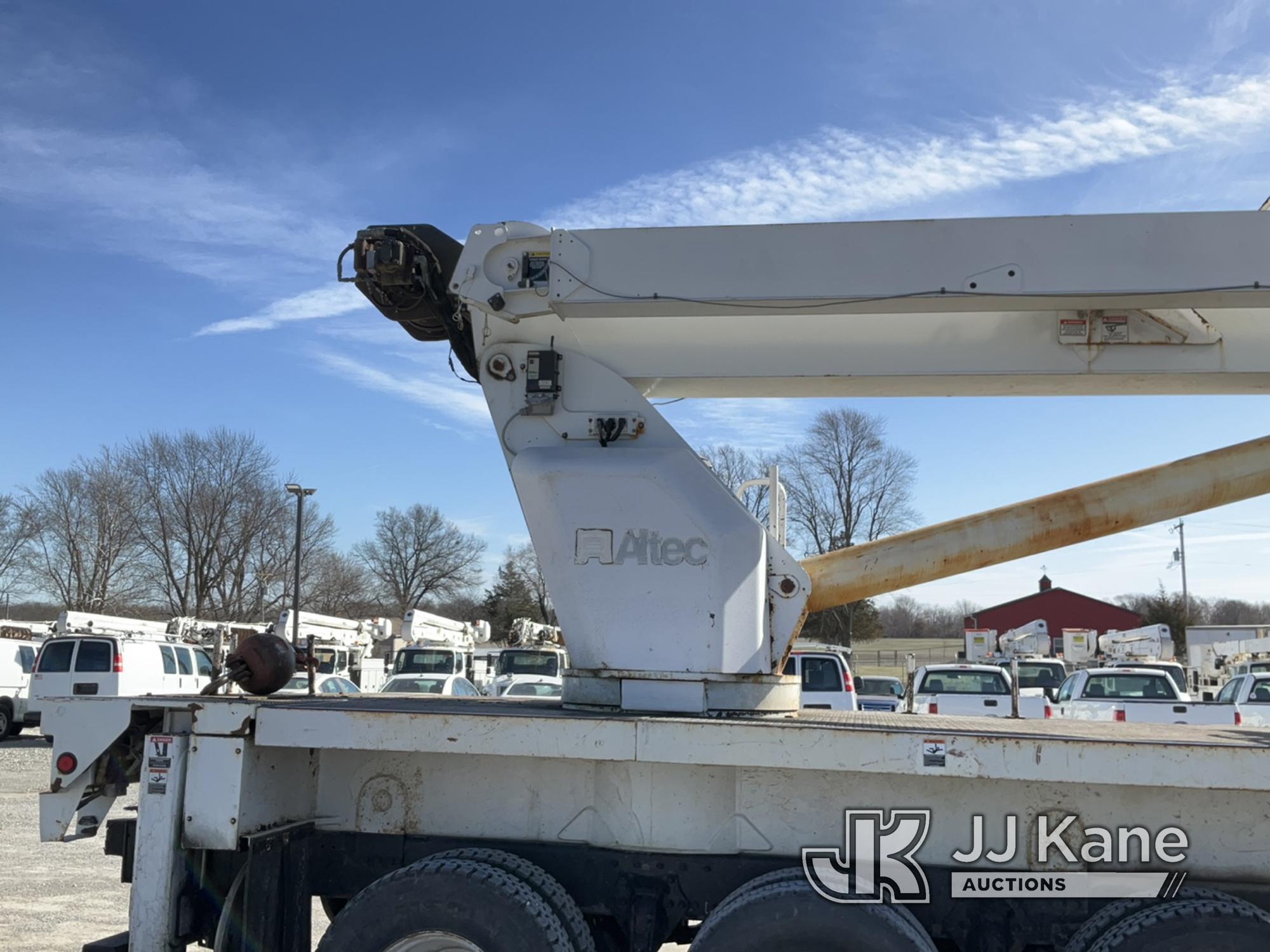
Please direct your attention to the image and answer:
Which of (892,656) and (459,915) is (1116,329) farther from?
(892,656)

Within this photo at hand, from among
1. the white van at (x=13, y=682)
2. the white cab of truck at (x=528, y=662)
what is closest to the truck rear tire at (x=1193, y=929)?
the white cab of truck at (x=528, y=662)

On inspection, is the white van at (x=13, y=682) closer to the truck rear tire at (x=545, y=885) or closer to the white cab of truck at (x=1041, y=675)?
the white cab of truck at (x=1041, y=675)

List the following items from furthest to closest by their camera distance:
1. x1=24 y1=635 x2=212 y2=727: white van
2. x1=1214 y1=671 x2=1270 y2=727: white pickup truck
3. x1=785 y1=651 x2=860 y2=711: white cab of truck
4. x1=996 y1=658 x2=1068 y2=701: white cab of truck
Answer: x1=996 y1=658 x2=1068 y2=701: white cab of truck
x1=24 y1=635 x2=212 y2=727: white van
x1=785 y1=651 x2=860 y2=711: white cab of truck
x1=1214 y1=671 x2=1270 y2=727: white pickup truck

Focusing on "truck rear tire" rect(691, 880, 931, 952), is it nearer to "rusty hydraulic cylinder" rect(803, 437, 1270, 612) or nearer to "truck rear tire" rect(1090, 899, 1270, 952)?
"truck rear tire" rect(1090, 899, 1270, 952)

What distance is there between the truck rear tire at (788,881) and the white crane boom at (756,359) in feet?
2.45

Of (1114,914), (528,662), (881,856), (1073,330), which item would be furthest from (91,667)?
(1114,914)

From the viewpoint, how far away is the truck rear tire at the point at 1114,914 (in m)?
3.96

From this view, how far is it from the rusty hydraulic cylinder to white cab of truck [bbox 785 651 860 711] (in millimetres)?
10656

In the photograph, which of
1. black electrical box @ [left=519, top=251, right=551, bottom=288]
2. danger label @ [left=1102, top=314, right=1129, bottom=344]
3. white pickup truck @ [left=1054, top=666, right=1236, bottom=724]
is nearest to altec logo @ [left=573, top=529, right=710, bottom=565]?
black electrical box @ [left=519, top=251, right=551, bottom=288]

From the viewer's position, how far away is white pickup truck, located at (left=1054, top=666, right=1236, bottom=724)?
46.6 ft

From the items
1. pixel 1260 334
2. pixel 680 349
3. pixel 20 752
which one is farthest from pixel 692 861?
pixel 20 752

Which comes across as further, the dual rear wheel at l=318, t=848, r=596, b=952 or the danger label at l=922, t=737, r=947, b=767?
the dual rear wheel at l=318, t=848, r=596, b=952

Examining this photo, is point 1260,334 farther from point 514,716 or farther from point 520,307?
point 514,716

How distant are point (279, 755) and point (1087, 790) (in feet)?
10.7
